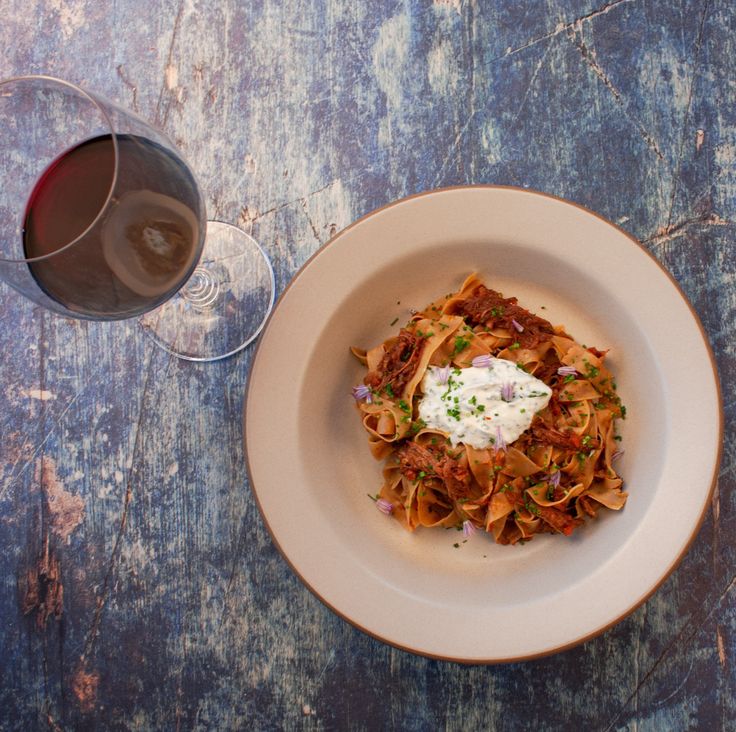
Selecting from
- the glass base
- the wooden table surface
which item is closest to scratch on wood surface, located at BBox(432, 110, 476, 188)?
the wooden table surface

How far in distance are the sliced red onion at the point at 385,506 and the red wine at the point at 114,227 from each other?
1.30 meters

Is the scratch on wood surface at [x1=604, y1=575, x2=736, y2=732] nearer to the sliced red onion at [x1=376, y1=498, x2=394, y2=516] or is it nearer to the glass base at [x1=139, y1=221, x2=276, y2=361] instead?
the sliced red onion at [x1=376, y1=498, x2=394, y2=516]

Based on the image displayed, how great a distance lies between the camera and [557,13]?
3.41m

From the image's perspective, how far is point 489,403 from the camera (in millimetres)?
2895

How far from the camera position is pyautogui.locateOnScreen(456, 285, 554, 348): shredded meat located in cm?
306

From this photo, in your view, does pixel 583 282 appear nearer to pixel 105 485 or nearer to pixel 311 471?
pixel 311 471

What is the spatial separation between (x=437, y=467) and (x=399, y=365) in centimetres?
46

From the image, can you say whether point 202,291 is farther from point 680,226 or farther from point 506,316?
point 680,226

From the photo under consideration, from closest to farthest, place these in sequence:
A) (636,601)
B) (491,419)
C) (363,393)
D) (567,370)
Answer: (636,601)
(491,419)
(567,370)
(363,393)

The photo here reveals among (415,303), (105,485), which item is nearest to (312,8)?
(415,303)

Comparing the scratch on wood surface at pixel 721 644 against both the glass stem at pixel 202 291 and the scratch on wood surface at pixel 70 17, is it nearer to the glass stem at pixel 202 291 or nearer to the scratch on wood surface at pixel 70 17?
the glass stem at pixel 202 291

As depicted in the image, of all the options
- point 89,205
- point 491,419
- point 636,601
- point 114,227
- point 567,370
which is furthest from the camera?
point 567,370

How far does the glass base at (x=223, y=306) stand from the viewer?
3.32m

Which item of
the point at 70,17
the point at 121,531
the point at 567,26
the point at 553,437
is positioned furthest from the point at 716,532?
the point at 70,17
